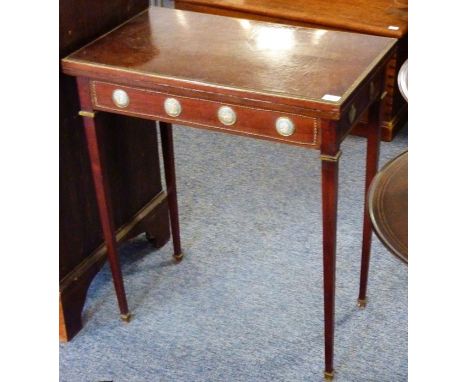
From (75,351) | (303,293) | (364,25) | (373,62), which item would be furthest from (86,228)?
(364,25)

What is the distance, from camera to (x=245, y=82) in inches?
54.4

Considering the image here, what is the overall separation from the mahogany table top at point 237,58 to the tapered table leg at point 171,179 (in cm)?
32

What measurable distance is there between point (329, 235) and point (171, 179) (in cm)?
64

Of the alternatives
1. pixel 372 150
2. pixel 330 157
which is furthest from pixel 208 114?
pixel 372 150

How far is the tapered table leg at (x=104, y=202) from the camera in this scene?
1.60m

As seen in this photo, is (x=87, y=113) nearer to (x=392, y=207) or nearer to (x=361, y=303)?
(x=392, y=207)

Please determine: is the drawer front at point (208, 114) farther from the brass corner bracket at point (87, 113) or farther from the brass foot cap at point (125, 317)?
the brass foot cap at point (125, 317)

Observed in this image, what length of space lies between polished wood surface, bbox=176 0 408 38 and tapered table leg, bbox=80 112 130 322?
3.86ft

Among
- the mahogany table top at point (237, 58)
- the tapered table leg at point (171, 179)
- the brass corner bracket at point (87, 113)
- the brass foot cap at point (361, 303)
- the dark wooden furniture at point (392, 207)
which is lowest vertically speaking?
the brass foot cap at point (361, 303)

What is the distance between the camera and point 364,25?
2.47 m

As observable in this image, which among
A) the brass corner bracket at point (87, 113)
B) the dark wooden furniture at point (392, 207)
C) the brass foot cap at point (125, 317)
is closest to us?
the dark wooden furniture at point (392, 207)

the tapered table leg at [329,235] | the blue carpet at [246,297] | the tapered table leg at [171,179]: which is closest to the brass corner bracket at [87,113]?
the tapered table leg at [171,179]
